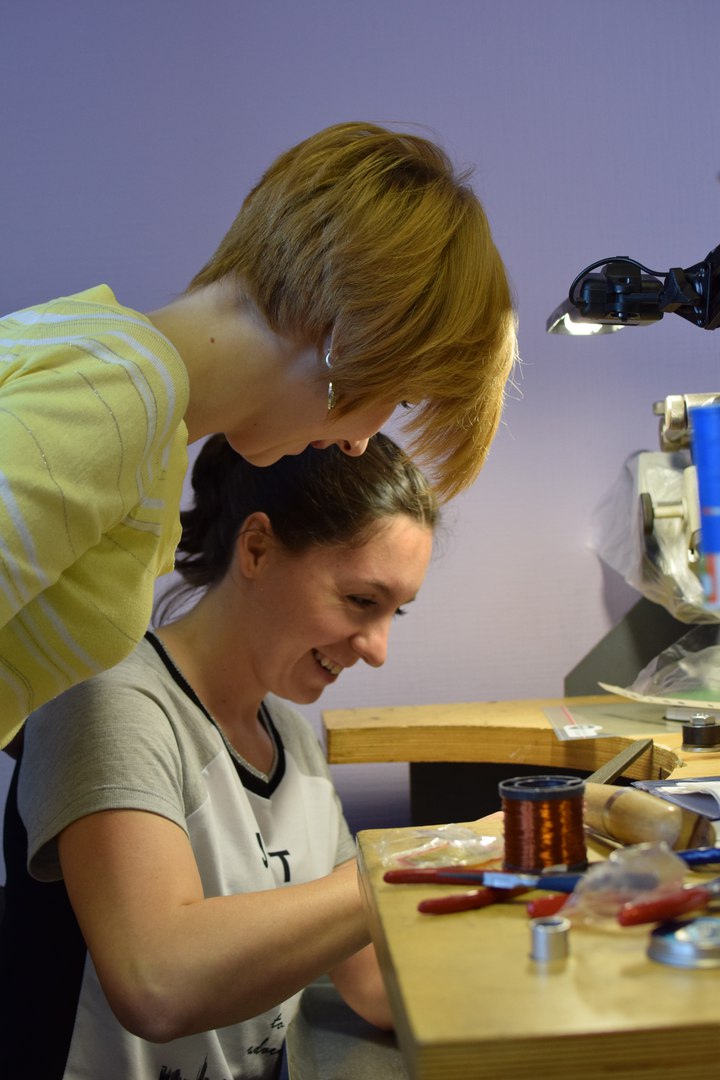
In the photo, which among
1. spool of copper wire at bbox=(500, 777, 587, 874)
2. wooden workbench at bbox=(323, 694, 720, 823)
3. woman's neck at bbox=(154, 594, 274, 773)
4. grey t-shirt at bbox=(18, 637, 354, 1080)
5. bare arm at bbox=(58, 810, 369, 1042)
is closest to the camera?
spool of copper wire at bbox=(500, 777, 587, 874)

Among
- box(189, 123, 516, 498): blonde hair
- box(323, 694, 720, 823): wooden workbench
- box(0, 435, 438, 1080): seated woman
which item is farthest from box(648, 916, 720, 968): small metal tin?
box(323, 694, 720, 823): wooden workbench

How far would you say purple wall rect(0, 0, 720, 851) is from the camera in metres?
2.05

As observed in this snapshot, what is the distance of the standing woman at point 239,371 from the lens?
77cm

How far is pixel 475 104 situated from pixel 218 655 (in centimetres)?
133

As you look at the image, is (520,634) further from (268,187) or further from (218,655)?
(268,187)

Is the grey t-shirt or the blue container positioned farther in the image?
the grey t-shirt

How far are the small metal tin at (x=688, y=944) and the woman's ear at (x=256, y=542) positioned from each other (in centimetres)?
94

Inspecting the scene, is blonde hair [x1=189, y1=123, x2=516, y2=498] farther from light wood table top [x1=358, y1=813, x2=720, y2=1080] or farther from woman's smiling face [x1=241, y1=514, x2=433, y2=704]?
light wood table top [x1=358, y1=813, x2=720, y2=1080]

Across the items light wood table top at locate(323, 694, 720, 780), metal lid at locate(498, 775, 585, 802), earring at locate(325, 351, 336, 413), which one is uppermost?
earring at locate(325, 351, 336, 413)

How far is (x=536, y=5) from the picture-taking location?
216 cm

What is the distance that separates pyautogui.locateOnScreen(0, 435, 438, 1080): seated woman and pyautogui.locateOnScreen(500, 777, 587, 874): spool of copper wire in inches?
14.2

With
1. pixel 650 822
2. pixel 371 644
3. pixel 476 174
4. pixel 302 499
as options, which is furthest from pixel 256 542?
pixel 476 174

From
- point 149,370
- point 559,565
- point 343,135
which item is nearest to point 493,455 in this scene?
point 559,565

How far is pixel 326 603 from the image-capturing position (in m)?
1.42
